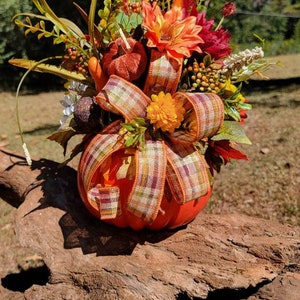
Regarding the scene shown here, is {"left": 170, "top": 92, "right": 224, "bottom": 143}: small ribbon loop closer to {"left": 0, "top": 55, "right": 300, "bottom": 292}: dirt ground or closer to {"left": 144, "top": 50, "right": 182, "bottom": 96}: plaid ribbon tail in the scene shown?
{"left": 144, "top": 50, "right": 182, "bottom": 96}: plaid ribbon tail

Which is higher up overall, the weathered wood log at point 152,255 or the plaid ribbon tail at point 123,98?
the plaid ribbon tail at point 123,98

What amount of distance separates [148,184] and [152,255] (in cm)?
39

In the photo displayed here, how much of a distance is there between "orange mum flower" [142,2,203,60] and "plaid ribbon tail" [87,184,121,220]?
597mm

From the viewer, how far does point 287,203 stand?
3914 mm

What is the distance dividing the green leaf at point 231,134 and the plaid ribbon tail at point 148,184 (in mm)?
270

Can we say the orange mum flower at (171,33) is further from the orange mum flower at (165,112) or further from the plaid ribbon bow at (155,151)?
the orange mum flower at (165,112)

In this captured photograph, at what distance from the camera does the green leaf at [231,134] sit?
213cm

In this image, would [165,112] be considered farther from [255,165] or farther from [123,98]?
[255,165]

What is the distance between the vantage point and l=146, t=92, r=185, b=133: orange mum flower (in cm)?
201

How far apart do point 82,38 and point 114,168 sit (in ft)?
1.93

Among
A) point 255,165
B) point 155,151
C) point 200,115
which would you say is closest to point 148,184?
point 155,151

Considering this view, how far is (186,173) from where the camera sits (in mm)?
2078

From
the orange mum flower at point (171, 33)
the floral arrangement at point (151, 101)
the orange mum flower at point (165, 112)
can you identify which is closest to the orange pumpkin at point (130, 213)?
the floral arrangement at point (151, 101)

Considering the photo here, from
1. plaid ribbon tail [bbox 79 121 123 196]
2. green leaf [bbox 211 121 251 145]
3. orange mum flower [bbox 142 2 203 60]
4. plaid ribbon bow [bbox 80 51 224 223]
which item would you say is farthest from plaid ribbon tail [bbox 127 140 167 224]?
orange mum flower [bbox 142 2 203 60]
